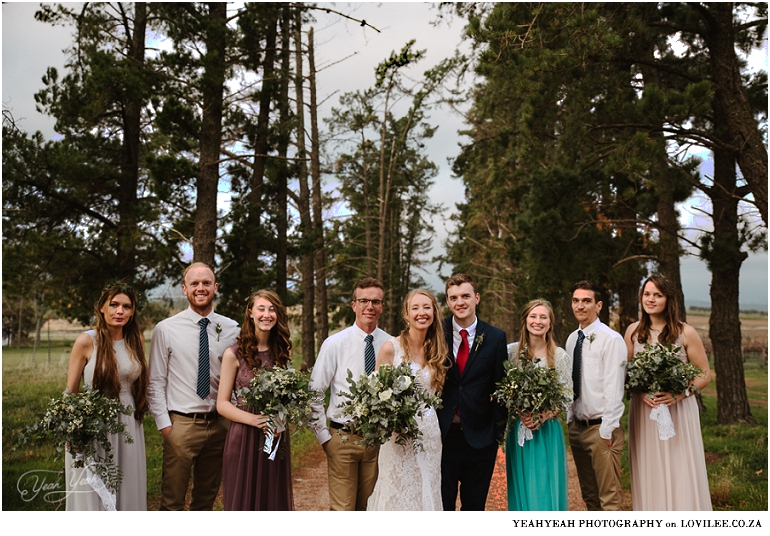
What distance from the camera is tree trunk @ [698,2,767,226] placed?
9516mm

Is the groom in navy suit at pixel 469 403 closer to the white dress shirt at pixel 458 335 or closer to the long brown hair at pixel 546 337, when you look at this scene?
the white dress shirt at pixel 458 335

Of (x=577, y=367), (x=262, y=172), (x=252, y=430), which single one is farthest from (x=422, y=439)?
(x=262, y=172)

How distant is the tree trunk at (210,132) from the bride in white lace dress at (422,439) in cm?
665

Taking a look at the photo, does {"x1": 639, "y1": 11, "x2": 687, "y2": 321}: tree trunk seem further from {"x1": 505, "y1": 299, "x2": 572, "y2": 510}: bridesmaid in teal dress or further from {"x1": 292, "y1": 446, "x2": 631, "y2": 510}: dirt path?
{"x1": 505, "y1": 299, "x2": 572, "y2": 510}: bridesmaid in teal dress

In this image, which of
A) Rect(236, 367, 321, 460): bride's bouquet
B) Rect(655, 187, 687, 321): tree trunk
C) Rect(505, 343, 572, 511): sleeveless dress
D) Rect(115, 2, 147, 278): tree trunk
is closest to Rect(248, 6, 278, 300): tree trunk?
Rect(115, 2, 147, 278): tree trunk

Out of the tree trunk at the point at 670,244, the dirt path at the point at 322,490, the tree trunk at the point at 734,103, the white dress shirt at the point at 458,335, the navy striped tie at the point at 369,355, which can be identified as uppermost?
the tree trunk at the point at 734,103

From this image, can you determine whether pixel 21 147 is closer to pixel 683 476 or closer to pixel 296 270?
pixel 683 476

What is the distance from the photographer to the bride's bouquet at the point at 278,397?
15.4 ft

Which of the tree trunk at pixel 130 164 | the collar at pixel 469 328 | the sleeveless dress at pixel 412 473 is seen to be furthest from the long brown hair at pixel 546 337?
the tree trunk at pixel 130 164

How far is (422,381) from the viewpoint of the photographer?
Answer: 4848 mm

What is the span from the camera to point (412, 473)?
4801mm

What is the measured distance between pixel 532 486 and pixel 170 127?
8.78 m

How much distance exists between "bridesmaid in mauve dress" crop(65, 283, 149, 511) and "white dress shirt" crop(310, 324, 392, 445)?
Answer: 1561mm
